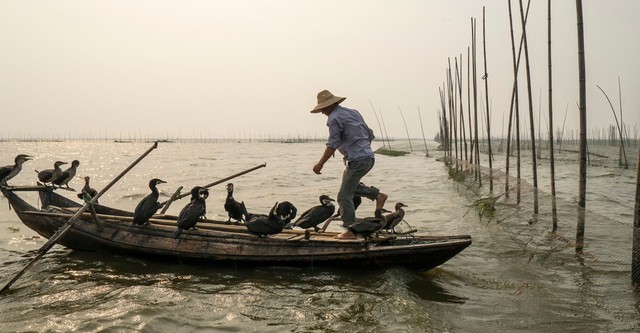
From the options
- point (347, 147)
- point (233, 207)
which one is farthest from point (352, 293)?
point (233, 207)

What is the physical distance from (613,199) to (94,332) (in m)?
14.6

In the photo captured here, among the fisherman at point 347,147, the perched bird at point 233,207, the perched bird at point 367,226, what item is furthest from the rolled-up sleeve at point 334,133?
the perched bird at point 233,207

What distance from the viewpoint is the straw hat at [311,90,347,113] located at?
669 centimetres

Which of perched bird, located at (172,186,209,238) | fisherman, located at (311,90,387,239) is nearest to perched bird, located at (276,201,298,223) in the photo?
fisherman, located at (311,90,387,239)

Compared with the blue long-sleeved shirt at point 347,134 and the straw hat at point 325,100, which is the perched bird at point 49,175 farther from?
the blue long-sleeved shirt at point 347,134

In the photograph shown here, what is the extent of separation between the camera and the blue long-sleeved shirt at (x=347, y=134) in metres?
6.63

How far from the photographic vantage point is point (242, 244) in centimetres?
657

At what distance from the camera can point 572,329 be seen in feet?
15.4

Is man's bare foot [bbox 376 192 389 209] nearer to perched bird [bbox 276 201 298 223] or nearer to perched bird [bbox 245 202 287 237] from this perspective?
perched bird [bbox 276 201 298 223]

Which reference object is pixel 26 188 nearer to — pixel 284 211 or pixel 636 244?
pixel 284 211

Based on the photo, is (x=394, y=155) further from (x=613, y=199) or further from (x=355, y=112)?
(x=355, y=112)

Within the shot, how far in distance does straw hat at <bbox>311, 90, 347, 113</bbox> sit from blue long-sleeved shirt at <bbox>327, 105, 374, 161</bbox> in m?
0.12

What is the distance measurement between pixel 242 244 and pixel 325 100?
2.29 m

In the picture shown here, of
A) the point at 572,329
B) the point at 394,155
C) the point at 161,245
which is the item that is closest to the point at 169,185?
the point at 161,245
